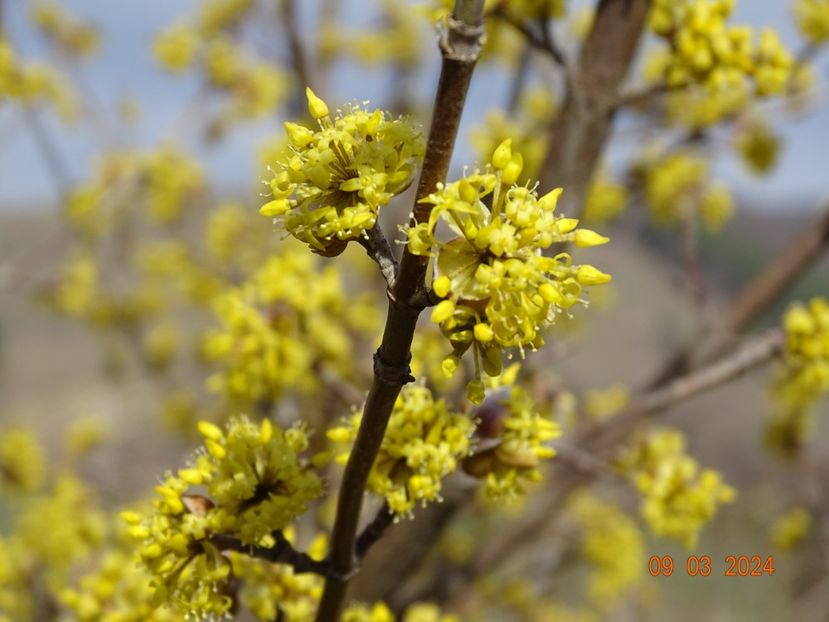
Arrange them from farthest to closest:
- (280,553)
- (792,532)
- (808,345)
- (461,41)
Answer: (792,532), (808,345), (280,553), (461,41)

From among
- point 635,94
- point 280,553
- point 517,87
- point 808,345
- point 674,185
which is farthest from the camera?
point 674,185

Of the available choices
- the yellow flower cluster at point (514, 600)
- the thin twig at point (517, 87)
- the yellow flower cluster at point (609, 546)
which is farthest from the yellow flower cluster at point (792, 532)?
the thin twig at point (517, 87)

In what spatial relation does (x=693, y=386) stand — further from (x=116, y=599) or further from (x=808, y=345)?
(x=116, y=599)

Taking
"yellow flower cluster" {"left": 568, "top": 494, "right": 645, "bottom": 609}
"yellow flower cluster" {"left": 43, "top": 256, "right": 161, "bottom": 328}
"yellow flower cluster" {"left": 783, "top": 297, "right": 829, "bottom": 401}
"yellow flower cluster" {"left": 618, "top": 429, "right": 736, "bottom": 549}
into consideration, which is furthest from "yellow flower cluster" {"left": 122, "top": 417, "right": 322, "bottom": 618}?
"yellow flower cluster" {"left": 43, "top": 256, "right": 161, "bottom": 328}

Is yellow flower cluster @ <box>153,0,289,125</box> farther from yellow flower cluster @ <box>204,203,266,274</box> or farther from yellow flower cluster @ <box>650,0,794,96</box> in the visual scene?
yellow flower cluster @ <box>650,0,794,96</box>

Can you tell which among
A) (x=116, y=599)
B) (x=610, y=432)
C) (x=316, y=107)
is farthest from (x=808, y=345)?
(x=116, y=599)

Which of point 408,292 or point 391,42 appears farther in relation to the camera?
point 391,42
